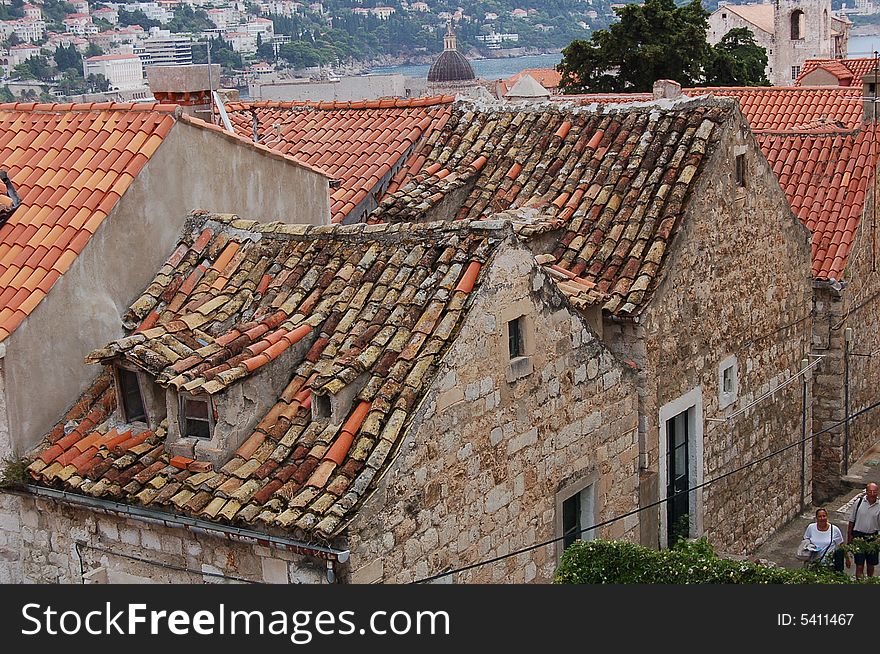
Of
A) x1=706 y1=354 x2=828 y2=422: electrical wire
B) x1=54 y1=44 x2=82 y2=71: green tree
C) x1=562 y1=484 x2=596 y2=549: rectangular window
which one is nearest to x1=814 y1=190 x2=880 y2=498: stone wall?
x1=706 y1=354 x2=828 y2=422: electrical wire

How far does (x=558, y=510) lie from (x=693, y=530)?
355cm

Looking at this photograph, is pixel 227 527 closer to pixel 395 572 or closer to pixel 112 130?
pixel 395 572

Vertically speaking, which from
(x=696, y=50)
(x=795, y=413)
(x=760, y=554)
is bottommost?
(x=760, y=554)

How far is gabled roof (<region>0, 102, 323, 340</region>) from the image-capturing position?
11109mm

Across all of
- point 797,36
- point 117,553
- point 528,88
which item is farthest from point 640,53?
point 797,36

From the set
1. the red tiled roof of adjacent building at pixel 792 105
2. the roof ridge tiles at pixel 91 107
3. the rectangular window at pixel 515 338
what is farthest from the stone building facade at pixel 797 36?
the rectangular window at pixel 515 338

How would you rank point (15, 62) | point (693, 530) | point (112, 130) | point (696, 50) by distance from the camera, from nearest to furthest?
point (112, 130)
point (693, 530)
point (696, 50)
point (15, 62)

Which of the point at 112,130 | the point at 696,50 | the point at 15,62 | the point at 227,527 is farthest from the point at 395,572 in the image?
the point at 15,62

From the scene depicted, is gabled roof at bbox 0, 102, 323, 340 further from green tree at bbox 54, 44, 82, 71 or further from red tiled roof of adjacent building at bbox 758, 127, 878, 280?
green tree at bbox 54, 44, 82, 71

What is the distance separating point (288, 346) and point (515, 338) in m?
1.95

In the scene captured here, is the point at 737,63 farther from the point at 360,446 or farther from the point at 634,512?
the point at 360,446

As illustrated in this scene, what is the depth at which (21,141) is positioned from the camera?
1308 cm

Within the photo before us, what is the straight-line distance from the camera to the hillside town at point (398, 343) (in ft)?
32.9

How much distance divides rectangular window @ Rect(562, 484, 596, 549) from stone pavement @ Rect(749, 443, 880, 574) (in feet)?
13.3
